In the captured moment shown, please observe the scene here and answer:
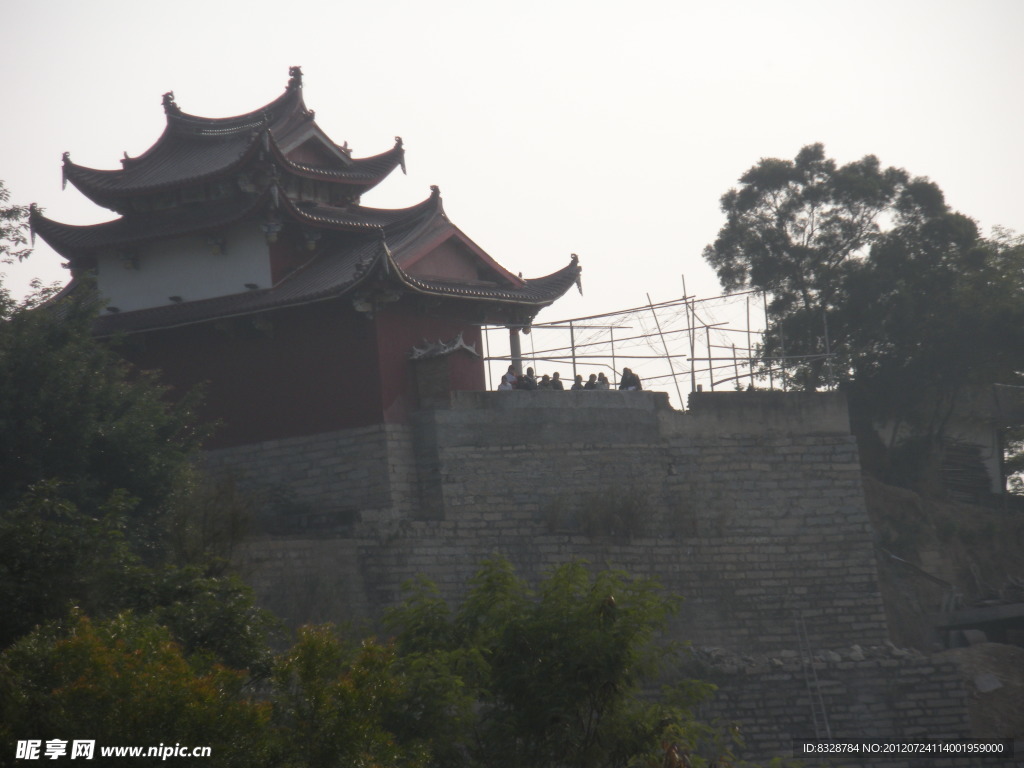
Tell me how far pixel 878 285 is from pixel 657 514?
12391mm

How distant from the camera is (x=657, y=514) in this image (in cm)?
2222

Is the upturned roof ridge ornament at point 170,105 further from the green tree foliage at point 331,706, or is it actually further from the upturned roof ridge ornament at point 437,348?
the green tree foliage at point 331,706

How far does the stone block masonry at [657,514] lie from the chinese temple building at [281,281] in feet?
2.79

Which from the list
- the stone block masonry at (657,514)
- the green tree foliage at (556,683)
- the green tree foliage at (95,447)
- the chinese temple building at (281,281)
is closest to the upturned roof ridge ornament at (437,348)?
the chinese temple building at (281,281)

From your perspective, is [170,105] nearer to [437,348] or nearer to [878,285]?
[437,348]

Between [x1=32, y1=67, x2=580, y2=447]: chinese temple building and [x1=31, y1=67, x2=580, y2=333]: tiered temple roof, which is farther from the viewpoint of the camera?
[x1=31, y1=67, x2=580, y2=333]: tiered temple roof

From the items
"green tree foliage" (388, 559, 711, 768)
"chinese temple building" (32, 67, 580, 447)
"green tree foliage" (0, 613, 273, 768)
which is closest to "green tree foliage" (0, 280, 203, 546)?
"chinese temple building" (32, 67, 580, 447)

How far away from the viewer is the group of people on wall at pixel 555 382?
75.9 feet

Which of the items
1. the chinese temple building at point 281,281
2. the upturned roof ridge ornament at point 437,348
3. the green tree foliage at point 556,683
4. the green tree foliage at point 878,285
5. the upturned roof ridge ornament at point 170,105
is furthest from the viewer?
the green tree foliage at point 878,285

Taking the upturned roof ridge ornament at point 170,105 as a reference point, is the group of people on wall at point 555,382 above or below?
below

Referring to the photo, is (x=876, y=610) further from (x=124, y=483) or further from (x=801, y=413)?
(x=124, y=483)

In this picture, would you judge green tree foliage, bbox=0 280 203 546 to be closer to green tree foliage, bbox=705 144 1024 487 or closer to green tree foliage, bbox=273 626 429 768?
green tree foliage, bbox=273 626 429 768

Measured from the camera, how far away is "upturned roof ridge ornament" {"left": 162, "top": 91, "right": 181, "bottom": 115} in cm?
2594

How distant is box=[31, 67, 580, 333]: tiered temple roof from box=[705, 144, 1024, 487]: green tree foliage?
9327 millimetres
